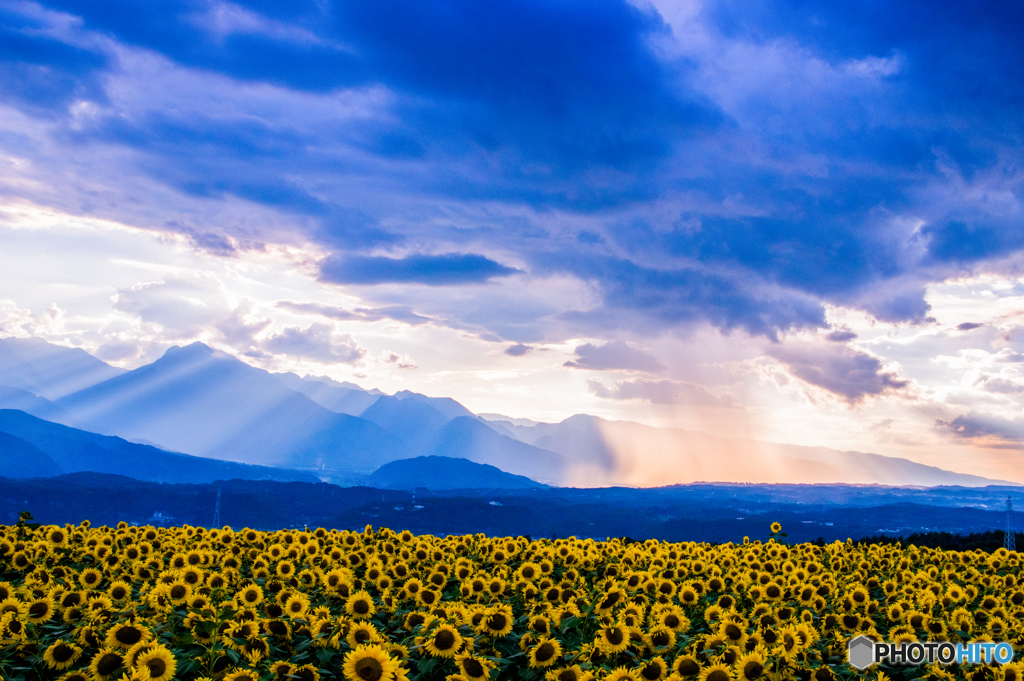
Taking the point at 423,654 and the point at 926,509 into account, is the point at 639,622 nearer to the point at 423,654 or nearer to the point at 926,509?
the point at 423,654

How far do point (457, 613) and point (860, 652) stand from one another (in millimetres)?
4778

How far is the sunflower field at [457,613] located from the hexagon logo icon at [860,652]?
10 centimetres

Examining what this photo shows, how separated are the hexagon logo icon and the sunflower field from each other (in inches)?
4.1

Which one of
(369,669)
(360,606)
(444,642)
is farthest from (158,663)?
(444,642)

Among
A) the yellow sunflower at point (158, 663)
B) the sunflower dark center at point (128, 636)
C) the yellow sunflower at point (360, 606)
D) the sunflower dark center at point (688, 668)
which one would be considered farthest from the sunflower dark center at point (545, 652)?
the sunflower dark center at point (128, 636)

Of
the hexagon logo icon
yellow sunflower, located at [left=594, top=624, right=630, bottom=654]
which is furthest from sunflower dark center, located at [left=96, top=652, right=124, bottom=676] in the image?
the hexagon logo icon

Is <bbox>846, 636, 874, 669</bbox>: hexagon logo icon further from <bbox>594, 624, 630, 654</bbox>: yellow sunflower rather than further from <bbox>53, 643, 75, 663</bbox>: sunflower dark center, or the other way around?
<bbox>53, 643, 75, 663</bbox>: sunflower dark center

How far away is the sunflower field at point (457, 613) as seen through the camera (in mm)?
6977

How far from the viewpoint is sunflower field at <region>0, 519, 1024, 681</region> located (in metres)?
6.98

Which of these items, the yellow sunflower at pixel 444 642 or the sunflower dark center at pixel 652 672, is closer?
the sunflower dark center at pixel 652 672

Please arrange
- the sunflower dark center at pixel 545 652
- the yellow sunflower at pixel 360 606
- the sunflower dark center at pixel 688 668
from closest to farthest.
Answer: the sunflower dark center at pixel 688 668 < the sunflower dark center at pixel 545 652 < the yellow sunflower at pixel 360 606

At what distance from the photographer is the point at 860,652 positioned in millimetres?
8016

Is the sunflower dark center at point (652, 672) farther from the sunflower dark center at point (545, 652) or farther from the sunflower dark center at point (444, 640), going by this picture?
the sunflower dark center at point (444, 640)

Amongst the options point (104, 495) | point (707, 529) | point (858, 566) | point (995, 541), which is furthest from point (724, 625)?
point (104, 495)
